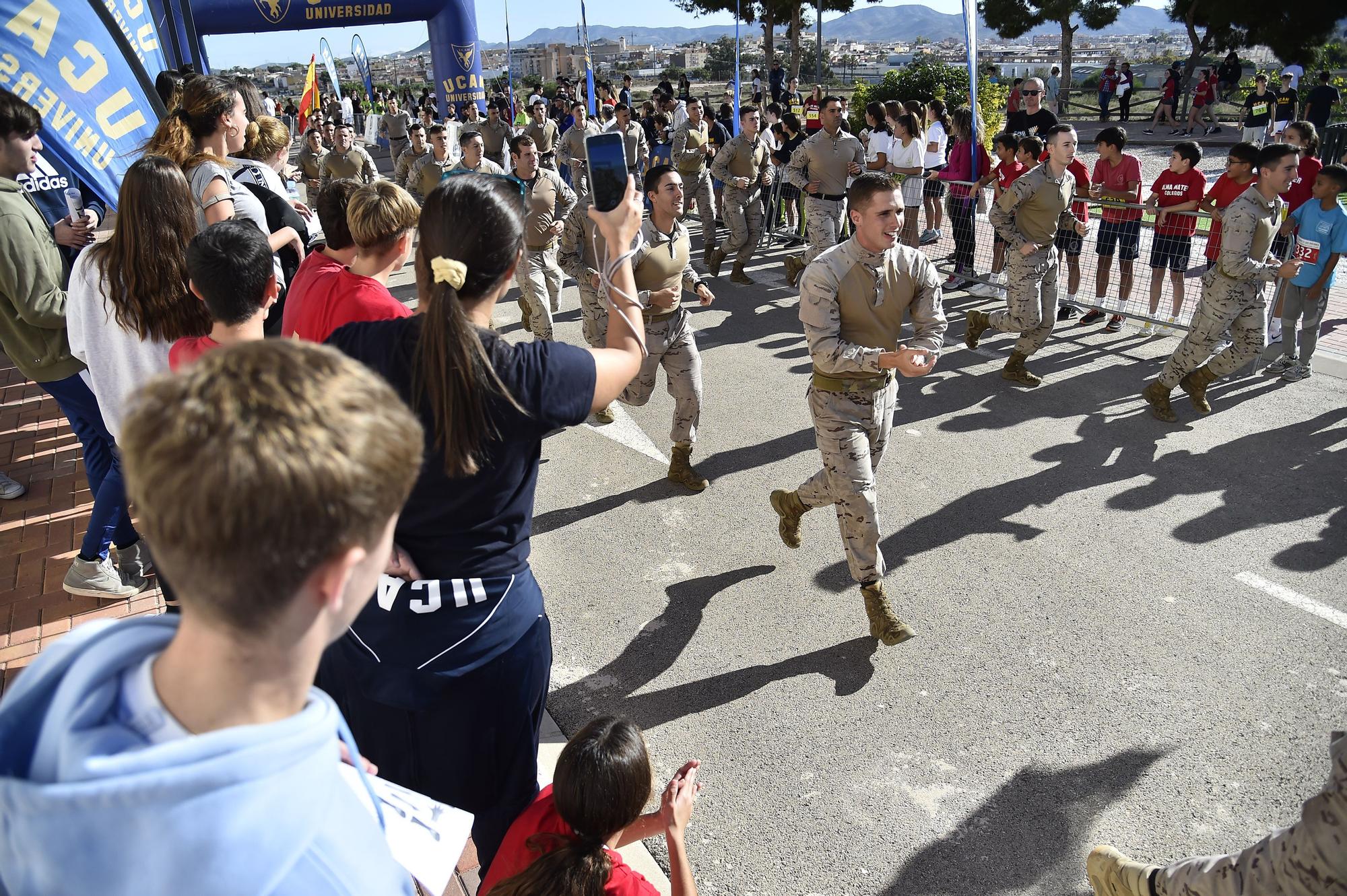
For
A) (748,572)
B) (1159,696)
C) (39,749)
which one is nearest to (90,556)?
(748,572)

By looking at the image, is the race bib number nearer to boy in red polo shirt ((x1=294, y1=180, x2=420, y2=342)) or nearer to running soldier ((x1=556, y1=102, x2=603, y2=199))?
boy in red polo shirt ((x1=294, y1=180, x2=420, y2=342))

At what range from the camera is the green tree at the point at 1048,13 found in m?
35.8

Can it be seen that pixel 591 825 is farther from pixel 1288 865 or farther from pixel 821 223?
pixel 821 223

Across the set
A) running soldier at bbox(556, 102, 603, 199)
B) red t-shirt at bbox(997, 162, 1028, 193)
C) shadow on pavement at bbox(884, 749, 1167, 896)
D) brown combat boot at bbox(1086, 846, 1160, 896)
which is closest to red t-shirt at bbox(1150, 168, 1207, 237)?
red t-shirt at bbox(997, 162, 1028, 193)

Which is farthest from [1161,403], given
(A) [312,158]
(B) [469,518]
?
(A) [312,158]

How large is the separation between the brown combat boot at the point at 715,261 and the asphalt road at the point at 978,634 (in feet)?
14.9

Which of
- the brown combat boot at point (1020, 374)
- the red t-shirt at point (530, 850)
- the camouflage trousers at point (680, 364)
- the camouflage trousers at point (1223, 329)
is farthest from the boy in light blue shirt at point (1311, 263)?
the red t-shirt at point (530, 850)

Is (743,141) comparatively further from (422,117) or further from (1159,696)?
(422,117)

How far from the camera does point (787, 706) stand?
379 centimetres

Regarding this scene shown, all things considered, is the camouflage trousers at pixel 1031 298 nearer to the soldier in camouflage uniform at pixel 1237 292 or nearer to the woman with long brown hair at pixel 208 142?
the soldier in camouflage uniform at pixel 1237 292

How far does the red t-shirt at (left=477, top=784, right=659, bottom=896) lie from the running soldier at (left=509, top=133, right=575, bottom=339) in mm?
6093

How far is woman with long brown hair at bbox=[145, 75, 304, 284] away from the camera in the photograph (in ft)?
13.9

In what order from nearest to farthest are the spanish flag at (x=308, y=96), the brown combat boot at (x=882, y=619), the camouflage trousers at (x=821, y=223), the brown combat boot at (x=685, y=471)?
the brown combat boot at (x=882, y=619) < the brown combat boot at (x=685, y=471) < the camouflage trousers at (x=821, y=223) < the spanish flag at (x=308, y=96)

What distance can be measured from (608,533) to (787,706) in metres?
1.85
